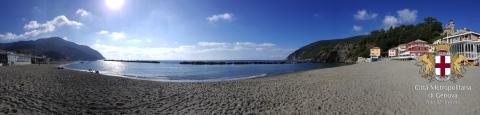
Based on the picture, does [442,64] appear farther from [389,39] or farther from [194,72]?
[389,39]

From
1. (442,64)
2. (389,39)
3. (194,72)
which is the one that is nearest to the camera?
(442,64)

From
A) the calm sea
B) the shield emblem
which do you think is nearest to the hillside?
the calm sea

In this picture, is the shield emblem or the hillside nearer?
the shield emblem

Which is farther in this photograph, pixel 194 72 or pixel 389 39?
pixel 389 39

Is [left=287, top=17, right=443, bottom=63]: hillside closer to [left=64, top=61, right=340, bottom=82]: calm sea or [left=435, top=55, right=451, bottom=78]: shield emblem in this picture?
[left=64, top=61, right=340, bottom=82]: calm sea

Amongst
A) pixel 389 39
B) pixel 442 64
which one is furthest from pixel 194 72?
pixel 389 39

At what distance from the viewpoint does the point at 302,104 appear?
820cm

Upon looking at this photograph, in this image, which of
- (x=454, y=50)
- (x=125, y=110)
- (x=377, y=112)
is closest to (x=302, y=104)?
(x=377, y=112)

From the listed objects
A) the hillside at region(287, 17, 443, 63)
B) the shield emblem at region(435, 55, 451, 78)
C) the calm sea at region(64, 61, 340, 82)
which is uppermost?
the hillside at region(287, 17, 443, 63)

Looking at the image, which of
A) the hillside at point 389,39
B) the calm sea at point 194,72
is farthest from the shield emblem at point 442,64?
the hillside at point 389,39

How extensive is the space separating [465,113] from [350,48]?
103 meters

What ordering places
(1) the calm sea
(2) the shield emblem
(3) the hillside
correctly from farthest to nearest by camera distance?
1. (3) the hillside
2. (1) the calm sea
3. (2) the shield emblem

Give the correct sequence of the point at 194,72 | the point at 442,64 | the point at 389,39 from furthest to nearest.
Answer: the point at 389,39, the point at 194,72, the point at 442,64

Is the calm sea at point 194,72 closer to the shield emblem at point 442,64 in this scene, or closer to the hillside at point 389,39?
the shield emblem at point 442,64
